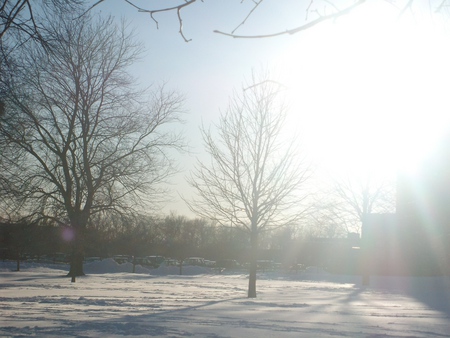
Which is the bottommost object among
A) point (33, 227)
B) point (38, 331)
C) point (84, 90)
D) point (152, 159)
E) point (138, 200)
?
A: point (38, 331)

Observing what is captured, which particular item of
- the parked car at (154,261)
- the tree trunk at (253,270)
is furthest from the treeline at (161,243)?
the parked car at (154,261)

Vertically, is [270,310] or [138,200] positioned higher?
[138,200]

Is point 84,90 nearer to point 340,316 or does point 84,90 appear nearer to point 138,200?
point 138,200

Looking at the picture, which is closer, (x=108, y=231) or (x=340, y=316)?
(x=340, y=316)

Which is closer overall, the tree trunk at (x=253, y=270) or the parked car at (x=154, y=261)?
the tree trunk at (x=253, y=270)

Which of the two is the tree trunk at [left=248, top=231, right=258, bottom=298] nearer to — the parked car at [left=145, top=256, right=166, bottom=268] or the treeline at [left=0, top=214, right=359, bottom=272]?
the treeline at [left=0, top=214, right=359, bottom=272]

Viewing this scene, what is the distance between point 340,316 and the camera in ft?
36.6

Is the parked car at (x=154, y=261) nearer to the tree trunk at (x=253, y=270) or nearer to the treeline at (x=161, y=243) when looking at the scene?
the treeline at (x=161, y=243)

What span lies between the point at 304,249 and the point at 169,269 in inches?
1222

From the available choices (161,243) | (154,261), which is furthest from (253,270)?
(161,243)

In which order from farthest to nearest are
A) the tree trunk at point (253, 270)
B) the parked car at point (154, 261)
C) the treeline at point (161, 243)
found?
the parked car at point (154, 261) → the treeline at point (161, 243) → the tree trunk at point (253, 270)

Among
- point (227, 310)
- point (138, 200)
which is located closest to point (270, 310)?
point (227, 310)

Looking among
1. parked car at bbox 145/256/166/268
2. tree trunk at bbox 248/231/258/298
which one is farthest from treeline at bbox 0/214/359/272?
parked car at bbox 145/256/166/268

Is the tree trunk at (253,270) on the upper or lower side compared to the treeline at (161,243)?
lower
